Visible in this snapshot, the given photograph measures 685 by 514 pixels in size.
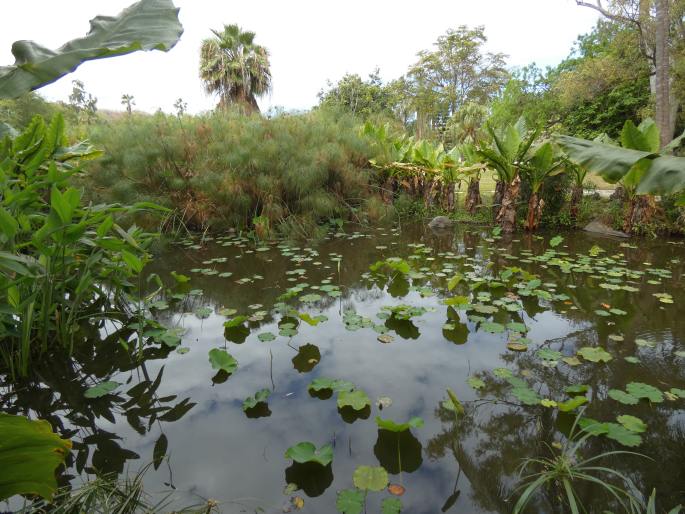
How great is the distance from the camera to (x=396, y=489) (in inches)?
56.0

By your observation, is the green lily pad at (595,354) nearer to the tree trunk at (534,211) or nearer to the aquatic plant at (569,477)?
the aquatic plant at (569,477)

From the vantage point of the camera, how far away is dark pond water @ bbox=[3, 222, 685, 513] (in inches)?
58.5

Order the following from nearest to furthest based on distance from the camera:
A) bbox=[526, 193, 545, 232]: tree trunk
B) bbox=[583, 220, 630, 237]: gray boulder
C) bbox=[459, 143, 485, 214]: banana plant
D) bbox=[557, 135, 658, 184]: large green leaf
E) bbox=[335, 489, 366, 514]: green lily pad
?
bbox=[335, 489, 366, 514]: green lily pad, bbox=[557, 135, 658, 184]: large green leaf, bbox=[583, 220, 630, 237]: gray boulder, bbox=[526, 193, 545, 232]: tree trunk, bbox=[459, 143, 485, 214]: banana plant

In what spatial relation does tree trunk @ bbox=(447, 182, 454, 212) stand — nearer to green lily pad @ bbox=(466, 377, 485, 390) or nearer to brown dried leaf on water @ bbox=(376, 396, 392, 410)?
green lily pad @ bbox=(466, 377, 485, 390)

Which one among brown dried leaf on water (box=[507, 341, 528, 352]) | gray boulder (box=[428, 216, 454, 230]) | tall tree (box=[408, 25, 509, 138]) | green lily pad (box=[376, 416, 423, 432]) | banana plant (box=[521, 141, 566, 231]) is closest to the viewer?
green lily pad (box=[376, 416, 423, 432])

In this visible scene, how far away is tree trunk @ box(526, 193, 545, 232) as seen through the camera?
237 inches

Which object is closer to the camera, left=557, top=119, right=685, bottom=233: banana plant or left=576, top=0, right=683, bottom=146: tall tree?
left=557, top=119, right=685, bottom=233: banana plant

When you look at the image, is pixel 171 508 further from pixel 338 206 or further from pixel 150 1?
pixel 338 206

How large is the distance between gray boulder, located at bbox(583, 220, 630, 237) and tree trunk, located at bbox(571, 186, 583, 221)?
0.26 meters

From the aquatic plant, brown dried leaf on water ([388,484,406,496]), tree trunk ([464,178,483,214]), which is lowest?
brown dried leaf on water ([388,484,406,496])

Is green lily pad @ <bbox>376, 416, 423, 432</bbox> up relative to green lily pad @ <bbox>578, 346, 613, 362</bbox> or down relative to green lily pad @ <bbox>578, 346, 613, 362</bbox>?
up

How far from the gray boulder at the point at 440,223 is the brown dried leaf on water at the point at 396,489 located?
18.3 ft

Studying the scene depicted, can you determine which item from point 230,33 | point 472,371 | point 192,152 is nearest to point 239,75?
point 230,33

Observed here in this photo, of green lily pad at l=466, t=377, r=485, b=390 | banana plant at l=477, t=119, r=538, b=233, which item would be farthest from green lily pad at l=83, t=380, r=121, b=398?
banana plant at l=477, t=119, r=538, b=233
